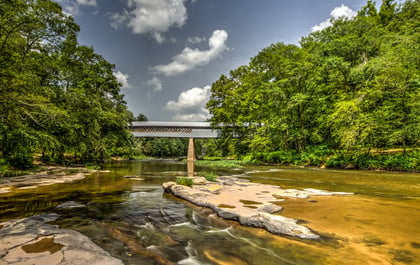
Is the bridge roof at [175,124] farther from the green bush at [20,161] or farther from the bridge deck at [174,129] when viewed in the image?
the green bush at [20,161]

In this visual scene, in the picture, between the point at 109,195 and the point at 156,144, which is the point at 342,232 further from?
the point at 156,144

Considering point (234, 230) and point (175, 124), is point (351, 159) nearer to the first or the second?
point (234, 230)

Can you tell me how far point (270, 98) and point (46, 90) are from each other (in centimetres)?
2157

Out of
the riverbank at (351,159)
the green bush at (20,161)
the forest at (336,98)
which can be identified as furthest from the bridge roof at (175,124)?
the green bush at (20,161)

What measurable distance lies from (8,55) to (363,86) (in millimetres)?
24423

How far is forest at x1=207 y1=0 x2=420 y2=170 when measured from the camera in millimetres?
15625

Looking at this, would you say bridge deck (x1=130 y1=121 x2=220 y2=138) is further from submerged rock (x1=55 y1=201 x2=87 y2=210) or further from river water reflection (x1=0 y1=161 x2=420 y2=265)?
submerged rock (x1=55 y1=201 x2=87 y2=210)

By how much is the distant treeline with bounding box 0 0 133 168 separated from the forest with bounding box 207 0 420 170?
1660 centimetres

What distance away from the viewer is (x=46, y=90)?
1258 cm

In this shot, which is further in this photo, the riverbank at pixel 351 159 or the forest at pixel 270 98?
the riverbank at pixel 351 159

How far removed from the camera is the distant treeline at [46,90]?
8.41 m

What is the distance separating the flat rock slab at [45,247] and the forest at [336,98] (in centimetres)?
1721


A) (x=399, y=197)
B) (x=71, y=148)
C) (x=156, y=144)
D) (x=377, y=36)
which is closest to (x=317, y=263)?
(x=399, y=197)

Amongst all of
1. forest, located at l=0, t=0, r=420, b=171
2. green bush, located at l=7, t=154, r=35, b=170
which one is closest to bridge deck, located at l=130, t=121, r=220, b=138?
forest, located at l=0, t=0, r=420, b=171
